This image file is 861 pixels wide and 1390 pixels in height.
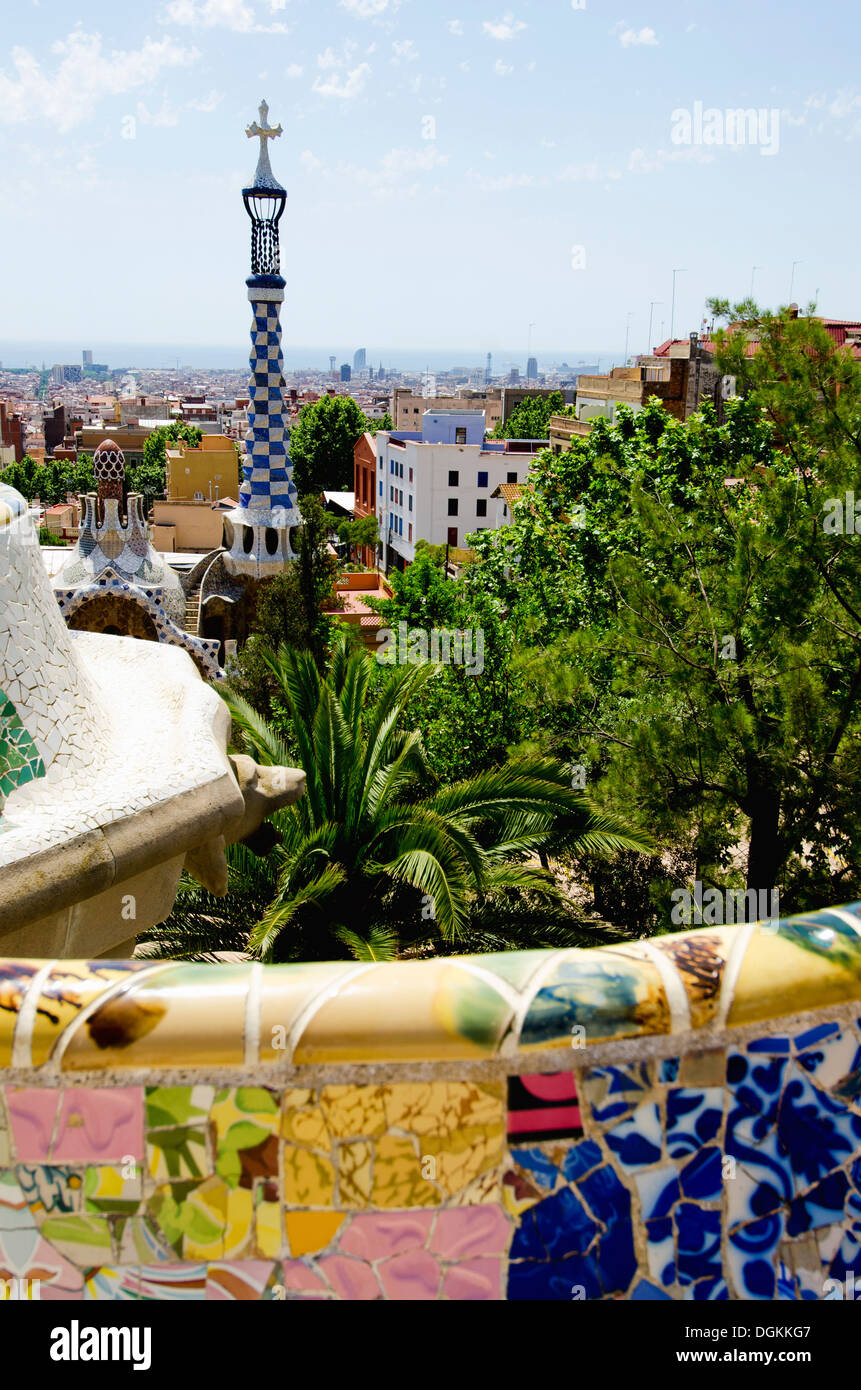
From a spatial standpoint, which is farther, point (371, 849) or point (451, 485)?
point (451, 485)

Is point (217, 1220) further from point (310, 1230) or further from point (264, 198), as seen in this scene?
point (264, 198)

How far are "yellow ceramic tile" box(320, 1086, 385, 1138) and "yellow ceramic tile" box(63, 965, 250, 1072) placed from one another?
19cm

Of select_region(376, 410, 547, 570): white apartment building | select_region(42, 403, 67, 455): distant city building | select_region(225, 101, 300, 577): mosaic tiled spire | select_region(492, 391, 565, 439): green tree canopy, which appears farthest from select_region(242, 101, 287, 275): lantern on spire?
select_region(42, 403, 67, 455): distant city building

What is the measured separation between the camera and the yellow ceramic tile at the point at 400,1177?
7.32ft

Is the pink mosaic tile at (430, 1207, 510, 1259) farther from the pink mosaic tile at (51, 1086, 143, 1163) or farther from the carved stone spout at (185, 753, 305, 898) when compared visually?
the carved stone spout at (185, 753, 305, 898)

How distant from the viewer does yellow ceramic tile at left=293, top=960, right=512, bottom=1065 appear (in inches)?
86.2

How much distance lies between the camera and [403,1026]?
7.20ft

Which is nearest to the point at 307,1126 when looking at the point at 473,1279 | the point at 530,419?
the point at 473,1279

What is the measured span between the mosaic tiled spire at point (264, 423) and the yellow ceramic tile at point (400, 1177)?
19183 mm

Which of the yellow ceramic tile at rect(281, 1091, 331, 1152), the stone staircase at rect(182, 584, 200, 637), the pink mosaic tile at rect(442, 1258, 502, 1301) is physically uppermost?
the yellow ceramic tile at rect(281, 1091, 331, 1152)

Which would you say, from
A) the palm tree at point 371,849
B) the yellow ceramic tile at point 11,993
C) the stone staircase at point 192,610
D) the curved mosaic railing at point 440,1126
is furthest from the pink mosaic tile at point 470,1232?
the stone staircase at point 192,610

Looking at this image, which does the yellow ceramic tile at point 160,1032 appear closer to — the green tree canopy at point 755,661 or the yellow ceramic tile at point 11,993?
the yellow ceramic tile at point 11,993

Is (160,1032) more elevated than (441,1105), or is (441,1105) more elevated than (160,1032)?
(160,1032)

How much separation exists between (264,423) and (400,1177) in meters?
20.5
